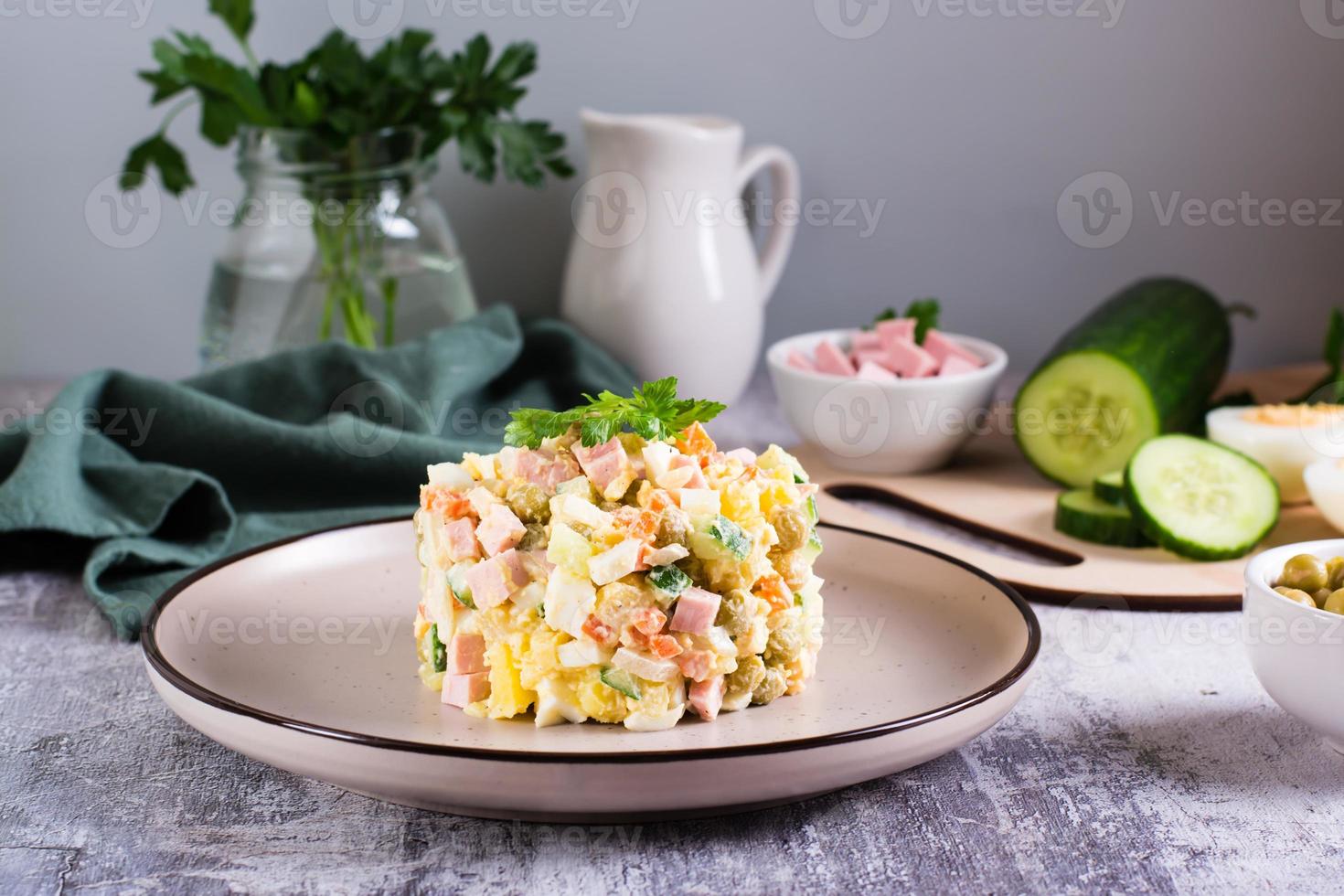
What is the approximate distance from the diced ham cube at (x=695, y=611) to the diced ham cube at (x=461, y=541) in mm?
225

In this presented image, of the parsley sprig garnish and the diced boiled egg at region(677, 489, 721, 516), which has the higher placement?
the parsley sprig garnish

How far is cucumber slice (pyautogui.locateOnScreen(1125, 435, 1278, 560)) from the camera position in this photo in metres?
2.07

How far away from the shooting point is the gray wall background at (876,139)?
2990 mm

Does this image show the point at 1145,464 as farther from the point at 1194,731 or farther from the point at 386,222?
the point at 386,222

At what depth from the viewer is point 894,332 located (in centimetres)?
254

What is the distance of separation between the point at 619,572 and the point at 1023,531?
1.08m

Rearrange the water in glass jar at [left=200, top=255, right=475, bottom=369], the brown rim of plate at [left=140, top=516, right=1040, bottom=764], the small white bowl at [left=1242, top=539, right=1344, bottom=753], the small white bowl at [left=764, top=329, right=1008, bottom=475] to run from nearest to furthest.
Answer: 1. the brown rim of plate at [left=140, top=516, right=1040, bottom=764]
2. the small white bowl at [left=1242, top=539, right=1344, bottom=753]
3. the small white bowl at [left=764, top=329, right=1008, bottom=475]
4. the water in glass jar at [left=200, top=255, right=475, bottom=369]

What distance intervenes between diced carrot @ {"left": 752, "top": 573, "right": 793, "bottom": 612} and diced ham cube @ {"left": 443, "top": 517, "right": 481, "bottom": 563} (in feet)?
0.96

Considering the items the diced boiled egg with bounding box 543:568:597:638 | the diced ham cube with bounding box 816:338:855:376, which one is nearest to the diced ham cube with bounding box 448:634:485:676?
the diced boiled egg with bounding box 543:568:597:638

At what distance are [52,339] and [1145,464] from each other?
7.61ft

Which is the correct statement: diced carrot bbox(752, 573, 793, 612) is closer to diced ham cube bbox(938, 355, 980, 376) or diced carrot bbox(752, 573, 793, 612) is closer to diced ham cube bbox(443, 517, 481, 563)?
diced ham cube bbox(443, 517, 481, 563)

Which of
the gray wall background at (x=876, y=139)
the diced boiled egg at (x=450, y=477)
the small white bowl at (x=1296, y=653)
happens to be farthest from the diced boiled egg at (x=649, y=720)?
the gray wall background at (x=876, y=139)

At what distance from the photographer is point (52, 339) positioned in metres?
3.10

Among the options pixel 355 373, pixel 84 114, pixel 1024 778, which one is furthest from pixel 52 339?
pixel 1024 778
